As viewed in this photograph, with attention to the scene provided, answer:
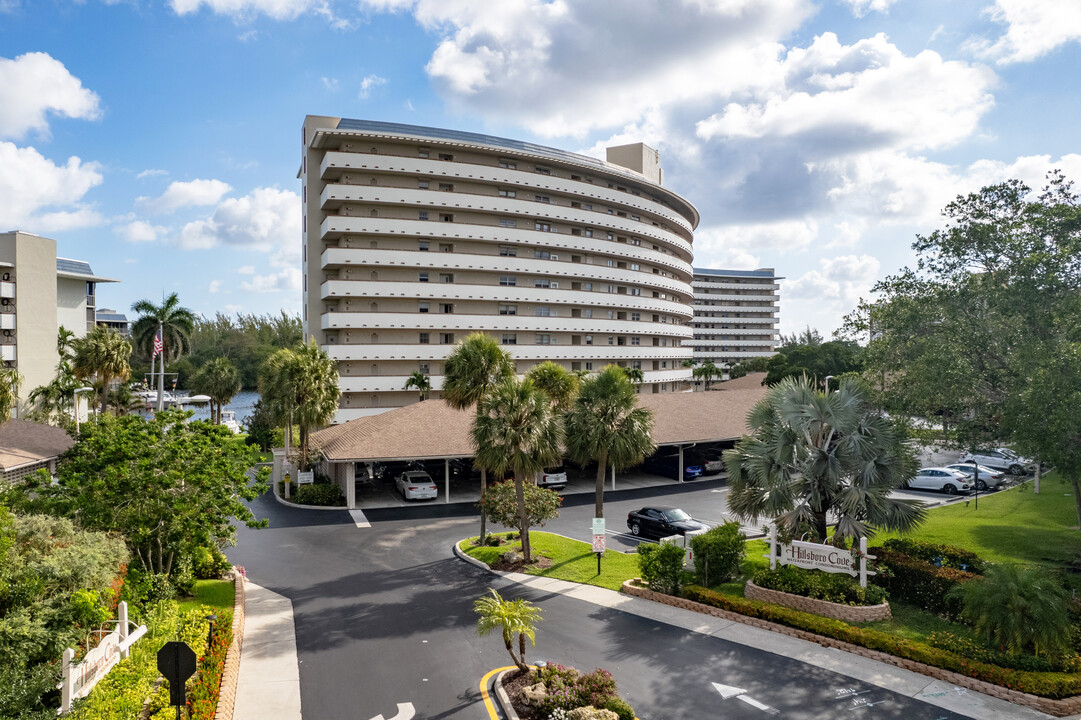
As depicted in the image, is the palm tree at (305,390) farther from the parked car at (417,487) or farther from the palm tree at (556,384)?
the palm tree at (556,384)

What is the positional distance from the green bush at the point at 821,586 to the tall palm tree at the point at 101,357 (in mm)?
46633

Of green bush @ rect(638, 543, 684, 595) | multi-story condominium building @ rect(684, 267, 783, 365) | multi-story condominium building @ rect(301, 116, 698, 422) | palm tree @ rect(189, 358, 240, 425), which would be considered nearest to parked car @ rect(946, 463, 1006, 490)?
green bush @ rect(638, 543, 684, 595)

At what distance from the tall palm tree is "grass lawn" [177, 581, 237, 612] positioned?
106ft

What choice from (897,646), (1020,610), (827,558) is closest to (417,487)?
(827,558)

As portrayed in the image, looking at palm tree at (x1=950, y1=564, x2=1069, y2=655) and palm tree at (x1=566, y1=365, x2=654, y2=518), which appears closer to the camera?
palm tree at (x1=950, y1=564, x2=1069, y2=655)

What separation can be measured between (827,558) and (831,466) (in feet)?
9.66

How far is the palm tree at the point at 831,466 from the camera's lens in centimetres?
2072

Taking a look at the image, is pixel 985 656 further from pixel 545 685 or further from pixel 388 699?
pixel 388 699

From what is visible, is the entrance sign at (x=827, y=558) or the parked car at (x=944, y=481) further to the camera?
the parked car at (x=944, y=481)

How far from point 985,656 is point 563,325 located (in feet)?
166

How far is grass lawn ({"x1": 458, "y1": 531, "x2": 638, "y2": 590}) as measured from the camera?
77.7 feet

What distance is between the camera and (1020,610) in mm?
14961

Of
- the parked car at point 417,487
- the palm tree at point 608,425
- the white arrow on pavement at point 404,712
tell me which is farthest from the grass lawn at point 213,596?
the parked car at point 417,487

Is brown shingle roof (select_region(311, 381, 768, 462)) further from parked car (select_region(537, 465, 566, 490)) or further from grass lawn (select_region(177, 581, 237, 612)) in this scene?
grass lawn (select_region(177, 581, 237, 612))
